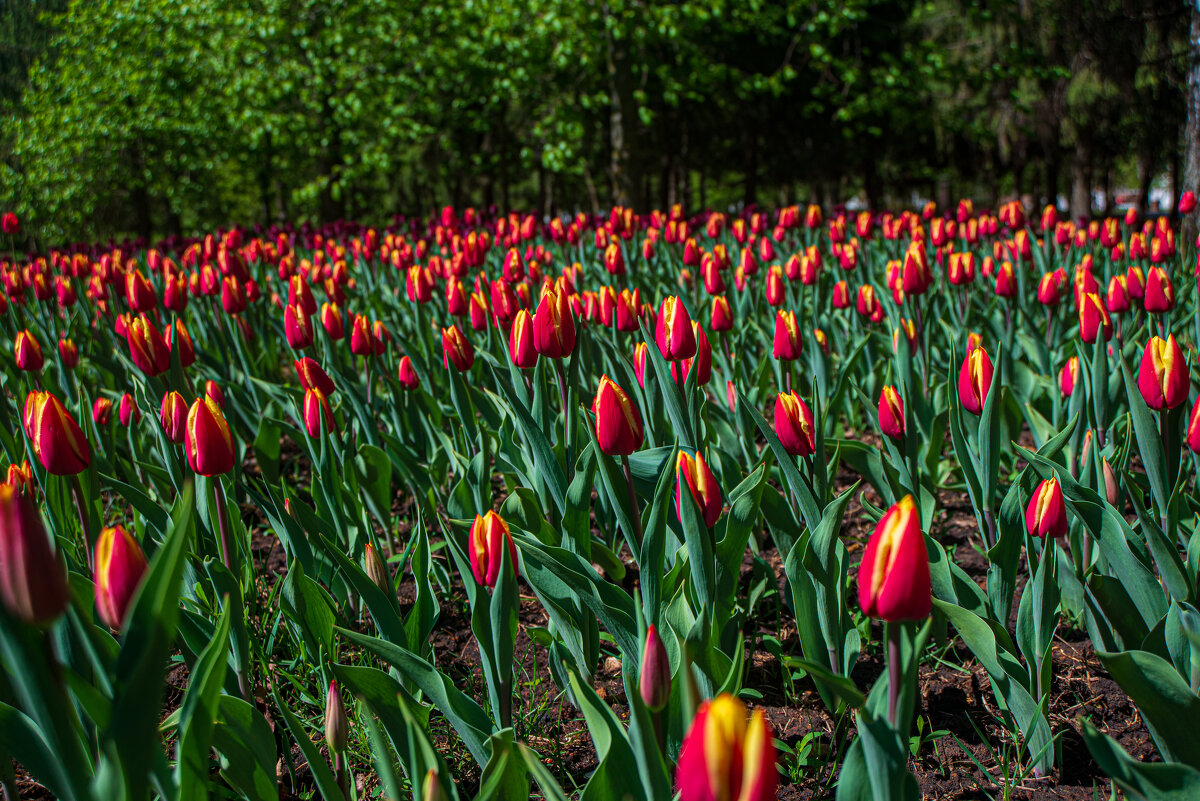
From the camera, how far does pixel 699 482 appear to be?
137cm

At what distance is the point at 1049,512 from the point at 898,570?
671 millimetres

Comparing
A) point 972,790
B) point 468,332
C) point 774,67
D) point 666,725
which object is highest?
point 774,67

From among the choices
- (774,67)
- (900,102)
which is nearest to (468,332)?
(900,102)

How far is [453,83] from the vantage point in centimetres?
1593

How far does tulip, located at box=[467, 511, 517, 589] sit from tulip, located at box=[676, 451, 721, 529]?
29cm

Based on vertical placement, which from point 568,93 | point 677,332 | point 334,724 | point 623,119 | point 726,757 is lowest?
point 334,724

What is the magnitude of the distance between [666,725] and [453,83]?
53.4 ft

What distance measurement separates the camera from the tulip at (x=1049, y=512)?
4.59ft

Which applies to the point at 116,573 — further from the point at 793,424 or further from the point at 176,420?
the point at 793,424

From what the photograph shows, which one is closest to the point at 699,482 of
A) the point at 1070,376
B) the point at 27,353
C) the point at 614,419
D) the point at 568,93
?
the point at 614,419

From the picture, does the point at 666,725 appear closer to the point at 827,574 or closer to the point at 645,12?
the point at 827,574

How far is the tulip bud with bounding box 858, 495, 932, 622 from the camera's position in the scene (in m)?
0.88

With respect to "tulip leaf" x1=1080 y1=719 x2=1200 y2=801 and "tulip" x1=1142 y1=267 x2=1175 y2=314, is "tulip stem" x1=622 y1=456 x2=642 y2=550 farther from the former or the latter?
"tulip" x1=1142 y1=267 x2=1175 y2=314

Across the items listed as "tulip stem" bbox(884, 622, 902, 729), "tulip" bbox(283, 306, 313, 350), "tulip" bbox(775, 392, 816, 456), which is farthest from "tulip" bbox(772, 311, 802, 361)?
"tulip" bbox(283, 306, 313, 350)
